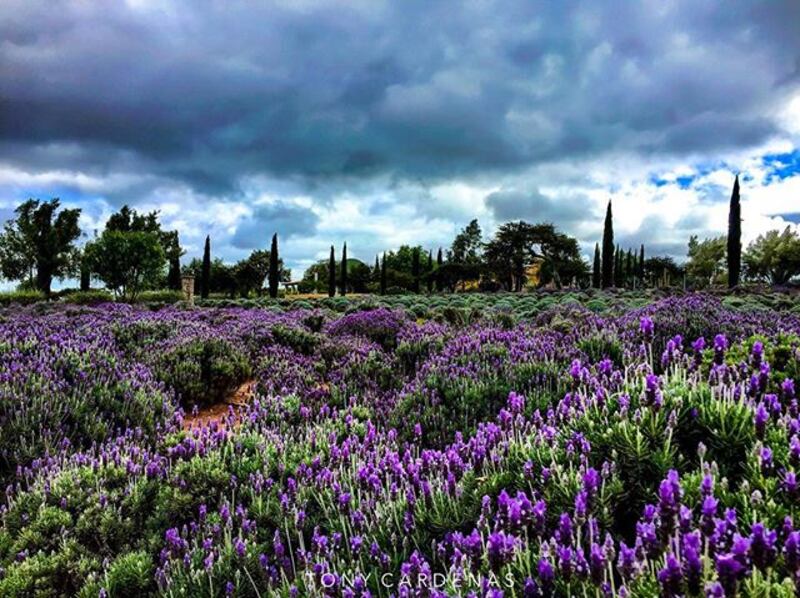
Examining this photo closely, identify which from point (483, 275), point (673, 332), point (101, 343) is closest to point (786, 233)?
point (483, 275)

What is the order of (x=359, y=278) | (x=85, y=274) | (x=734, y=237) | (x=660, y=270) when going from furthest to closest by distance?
(x=660, y=270), (x=359, y=278), (x=85, y=274), (x=734, y=237)

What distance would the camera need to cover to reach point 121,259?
4572cm

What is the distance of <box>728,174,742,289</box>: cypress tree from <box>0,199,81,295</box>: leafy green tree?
204 feet

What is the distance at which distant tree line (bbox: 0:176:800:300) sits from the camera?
46438 mm

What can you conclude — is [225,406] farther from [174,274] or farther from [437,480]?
[174,274]

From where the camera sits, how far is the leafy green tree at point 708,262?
72812mm

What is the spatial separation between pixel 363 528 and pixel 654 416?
1650 mm

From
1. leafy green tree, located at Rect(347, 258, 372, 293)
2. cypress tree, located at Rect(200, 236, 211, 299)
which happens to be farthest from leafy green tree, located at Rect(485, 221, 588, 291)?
cypress tree, located at Rect(200, 236, 211, 299)

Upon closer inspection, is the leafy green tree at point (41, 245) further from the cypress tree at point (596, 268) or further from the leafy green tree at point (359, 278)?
the cypress tree at point (596, 268)

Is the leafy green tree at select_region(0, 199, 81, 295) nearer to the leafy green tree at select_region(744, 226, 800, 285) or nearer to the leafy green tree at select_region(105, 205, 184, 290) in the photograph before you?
the leafy green tree at select_region(105, 205, 184, 290)

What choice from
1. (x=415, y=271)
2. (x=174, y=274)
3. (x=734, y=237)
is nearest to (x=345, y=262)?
(x=415, y=271)

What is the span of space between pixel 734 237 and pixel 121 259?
50724 millimetres

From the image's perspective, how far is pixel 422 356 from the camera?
8.62 metres

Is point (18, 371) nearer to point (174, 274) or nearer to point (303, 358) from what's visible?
point (303, 358)
